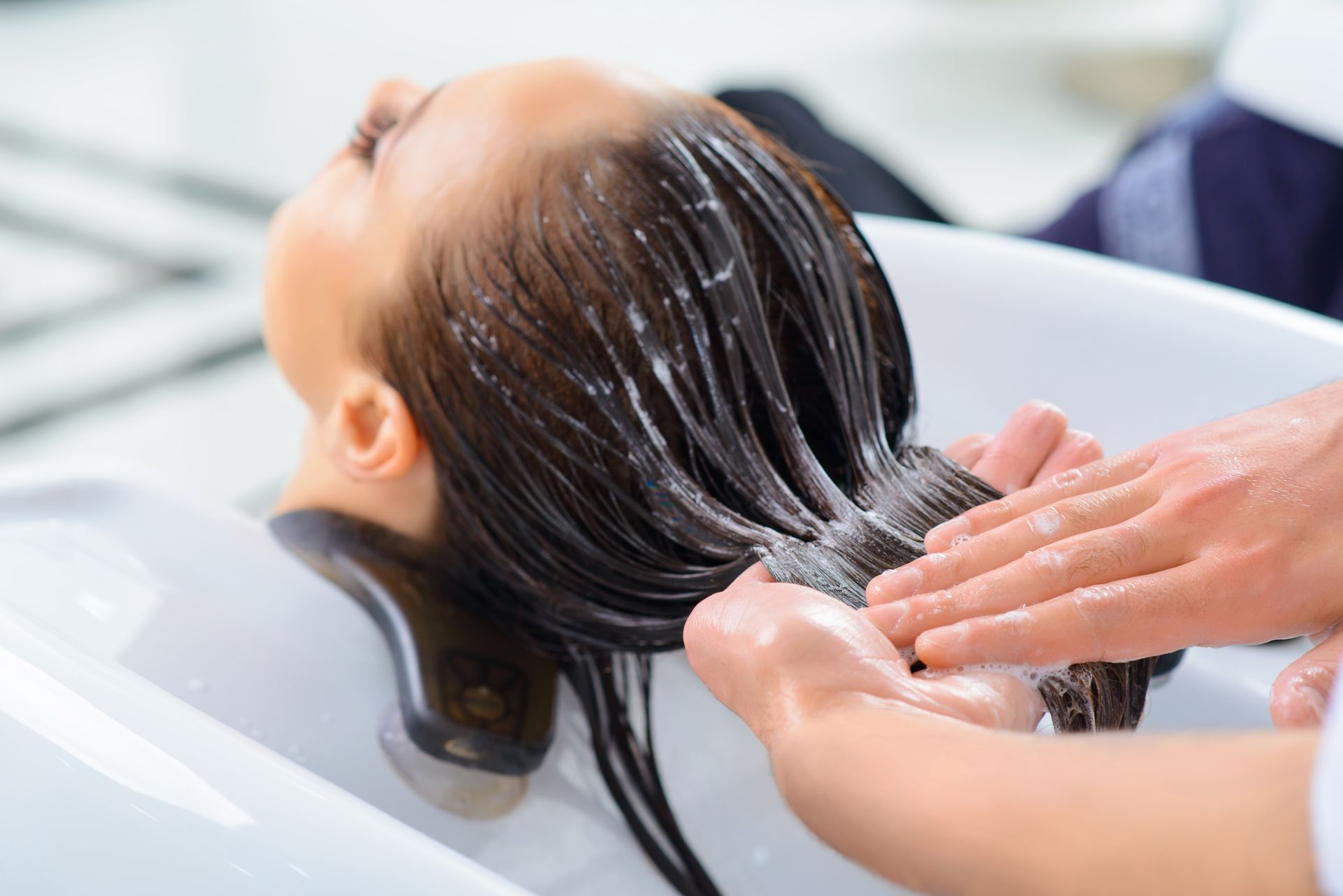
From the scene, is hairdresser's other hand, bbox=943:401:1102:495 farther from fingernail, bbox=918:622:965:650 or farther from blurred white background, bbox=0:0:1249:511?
blurred white background, bbox=0:0:1249:511

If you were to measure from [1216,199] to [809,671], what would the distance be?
90 centimetres

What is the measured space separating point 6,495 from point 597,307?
37 cm

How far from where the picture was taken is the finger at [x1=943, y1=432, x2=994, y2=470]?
663mm

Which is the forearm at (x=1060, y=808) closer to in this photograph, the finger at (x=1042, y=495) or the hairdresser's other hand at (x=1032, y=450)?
the finger at (x=1042, y=495)

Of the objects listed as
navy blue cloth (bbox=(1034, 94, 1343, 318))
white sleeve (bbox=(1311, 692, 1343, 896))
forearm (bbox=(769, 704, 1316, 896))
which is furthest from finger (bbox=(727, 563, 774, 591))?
navy blue cloth (bbox=(1034, 94, 1343, 318))

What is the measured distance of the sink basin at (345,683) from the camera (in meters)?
0.44

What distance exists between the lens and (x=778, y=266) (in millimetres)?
662

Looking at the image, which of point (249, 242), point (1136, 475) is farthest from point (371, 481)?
point (249, 242)

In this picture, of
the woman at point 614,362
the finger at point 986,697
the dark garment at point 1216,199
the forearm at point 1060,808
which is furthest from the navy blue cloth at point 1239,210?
the forearm at point 1060,808

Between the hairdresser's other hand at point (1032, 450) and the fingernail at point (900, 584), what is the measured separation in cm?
14

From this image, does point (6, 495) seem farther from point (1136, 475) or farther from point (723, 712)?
point (1136, 475)

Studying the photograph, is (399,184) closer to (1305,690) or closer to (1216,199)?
(1305,690)

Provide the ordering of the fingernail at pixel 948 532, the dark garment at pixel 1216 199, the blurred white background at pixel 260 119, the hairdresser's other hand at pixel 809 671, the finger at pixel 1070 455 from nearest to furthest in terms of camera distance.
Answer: the hairdresser's other hand at pixel 809 671 < the fingernail at pixel 948 532 < the finger at pixel 1070 455 < the dark garment at pixel 1216 199 < the blurred white background at pixel 260 119

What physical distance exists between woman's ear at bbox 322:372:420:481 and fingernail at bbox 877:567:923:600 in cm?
29
